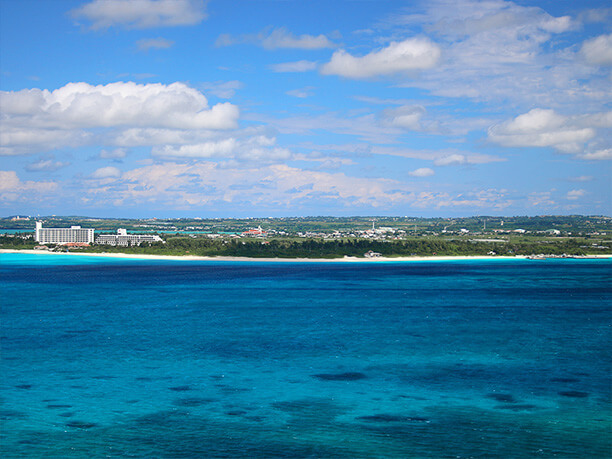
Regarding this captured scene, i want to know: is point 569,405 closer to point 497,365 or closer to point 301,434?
point 497,365

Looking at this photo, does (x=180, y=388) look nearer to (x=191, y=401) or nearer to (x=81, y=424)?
(x=191, y=401)

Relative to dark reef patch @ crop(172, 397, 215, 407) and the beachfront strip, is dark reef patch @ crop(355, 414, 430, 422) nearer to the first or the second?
dark reef patch @ crop(172, 397, 215, 407)

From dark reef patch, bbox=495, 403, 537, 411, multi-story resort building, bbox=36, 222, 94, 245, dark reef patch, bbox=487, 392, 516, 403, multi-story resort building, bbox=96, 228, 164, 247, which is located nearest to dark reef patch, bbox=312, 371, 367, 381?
dark reef patch, bbox=487, 392, 516, 403

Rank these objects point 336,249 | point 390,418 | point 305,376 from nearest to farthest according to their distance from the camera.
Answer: point 390,418 < point 305,376 < point 336,249

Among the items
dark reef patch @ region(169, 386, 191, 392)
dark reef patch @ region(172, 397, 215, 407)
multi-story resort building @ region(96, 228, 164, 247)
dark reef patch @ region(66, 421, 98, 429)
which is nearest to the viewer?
dark reef patch @ region(66, 421, 98, 429)

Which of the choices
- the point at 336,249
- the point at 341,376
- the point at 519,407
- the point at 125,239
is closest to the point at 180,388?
the point at 341,376
